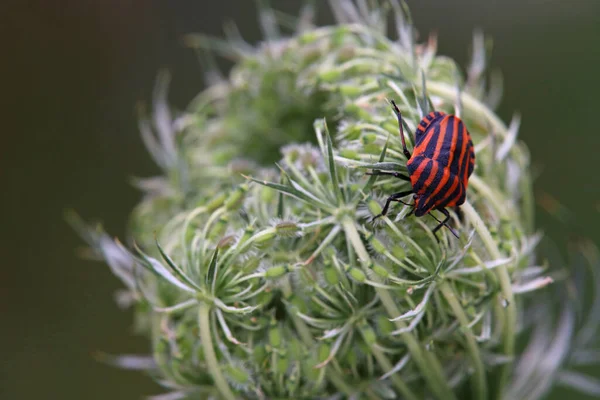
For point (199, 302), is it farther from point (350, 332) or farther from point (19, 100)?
point (19, 100)

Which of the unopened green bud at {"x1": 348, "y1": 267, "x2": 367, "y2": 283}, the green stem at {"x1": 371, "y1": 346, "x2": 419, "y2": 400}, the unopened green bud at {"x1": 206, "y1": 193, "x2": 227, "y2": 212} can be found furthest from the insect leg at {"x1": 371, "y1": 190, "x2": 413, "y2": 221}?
the unopened green bud at {"x1": 206, "y1": 193, "x2": 227, "y2": 212}

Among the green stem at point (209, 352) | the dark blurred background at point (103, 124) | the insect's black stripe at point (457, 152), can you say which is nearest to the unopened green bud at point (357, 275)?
the insect's black stripe at point (457, 152)

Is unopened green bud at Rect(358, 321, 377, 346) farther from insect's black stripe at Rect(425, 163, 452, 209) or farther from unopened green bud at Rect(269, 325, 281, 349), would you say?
insect's black stripe at Rect(425, 163, 452, 209)

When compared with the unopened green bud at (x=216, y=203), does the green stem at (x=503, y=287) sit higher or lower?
lower

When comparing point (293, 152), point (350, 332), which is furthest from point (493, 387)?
point (293, 152)

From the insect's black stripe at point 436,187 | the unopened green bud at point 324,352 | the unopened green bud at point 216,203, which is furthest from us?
the unopened green bud at point 216,203

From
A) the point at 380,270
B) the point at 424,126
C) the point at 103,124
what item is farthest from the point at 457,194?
the point at 103,124

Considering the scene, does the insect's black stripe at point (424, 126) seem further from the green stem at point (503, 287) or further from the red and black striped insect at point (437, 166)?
the green stem at point (503, 287)
